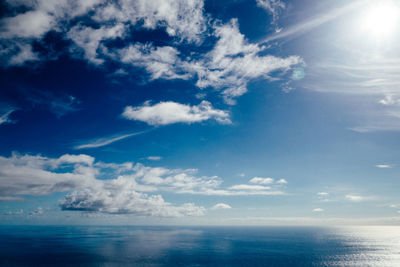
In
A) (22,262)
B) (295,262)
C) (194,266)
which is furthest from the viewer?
(295,262)

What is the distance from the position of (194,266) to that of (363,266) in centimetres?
8551

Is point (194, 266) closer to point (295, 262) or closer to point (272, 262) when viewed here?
point (272, 262)

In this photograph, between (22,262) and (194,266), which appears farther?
(22,262)

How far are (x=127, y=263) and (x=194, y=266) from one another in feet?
105

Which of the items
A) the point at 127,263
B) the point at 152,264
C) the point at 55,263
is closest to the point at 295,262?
the point at 152,264

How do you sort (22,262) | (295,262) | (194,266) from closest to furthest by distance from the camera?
(194,266) → (22,262) → (295,262)

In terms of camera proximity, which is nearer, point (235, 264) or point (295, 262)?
point (235, 264)

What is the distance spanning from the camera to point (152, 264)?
104312 millimetres

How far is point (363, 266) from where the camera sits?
113 m

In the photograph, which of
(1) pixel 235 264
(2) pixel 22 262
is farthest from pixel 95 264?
(1) pixel 235 264

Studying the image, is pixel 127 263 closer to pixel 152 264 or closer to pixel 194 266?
pixel 152 264

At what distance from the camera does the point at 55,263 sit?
107000mm

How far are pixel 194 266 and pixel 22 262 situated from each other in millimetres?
82678

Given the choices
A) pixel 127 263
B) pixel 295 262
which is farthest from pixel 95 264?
pixel 295 262
